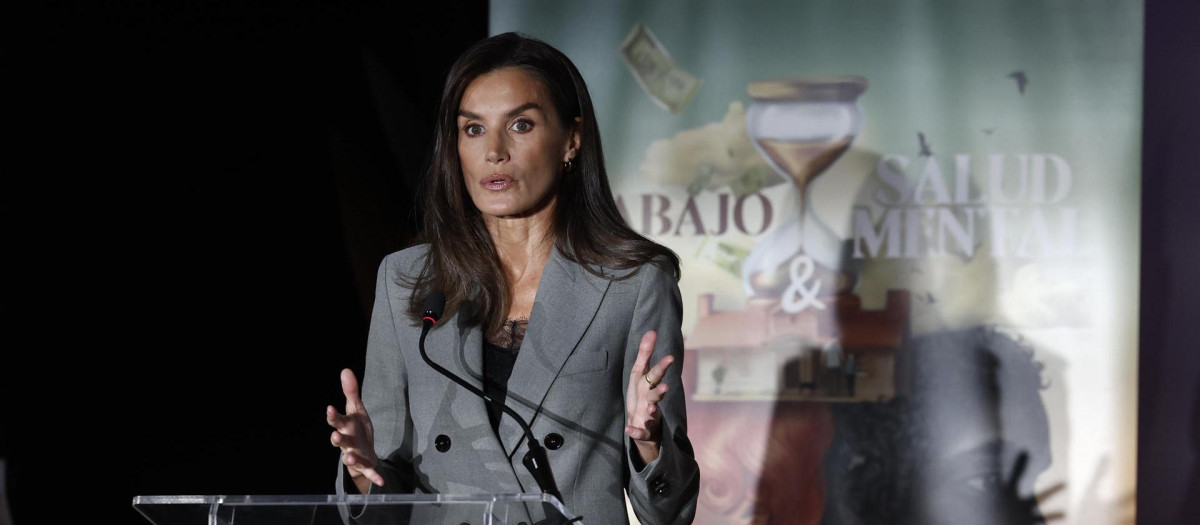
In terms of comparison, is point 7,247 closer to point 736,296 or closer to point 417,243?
point 417,243

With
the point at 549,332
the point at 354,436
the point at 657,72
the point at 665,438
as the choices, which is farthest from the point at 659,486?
the point at 657,72

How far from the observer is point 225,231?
10.1 ft

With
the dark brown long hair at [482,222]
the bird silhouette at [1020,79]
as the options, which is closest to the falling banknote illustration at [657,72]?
the bird silhouette at [1020,79]

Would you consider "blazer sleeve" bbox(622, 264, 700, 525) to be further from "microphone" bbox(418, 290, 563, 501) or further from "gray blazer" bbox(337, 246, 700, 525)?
"microphone" bbox(418, 290, 563, 501)

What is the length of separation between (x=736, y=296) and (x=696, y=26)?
3.13 feet

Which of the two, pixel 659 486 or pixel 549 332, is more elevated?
pixel 549 332

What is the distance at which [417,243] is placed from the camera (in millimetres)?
1969

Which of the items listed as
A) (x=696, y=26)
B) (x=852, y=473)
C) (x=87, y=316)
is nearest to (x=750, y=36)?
(x=696, y=26)

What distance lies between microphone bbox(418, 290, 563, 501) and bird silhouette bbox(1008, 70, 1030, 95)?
263 centimetres

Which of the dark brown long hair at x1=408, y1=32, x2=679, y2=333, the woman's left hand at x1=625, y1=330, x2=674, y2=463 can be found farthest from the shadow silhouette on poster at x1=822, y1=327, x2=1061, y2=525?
the woman's left hand at x1=625, y1=330, x2=674, y2=463

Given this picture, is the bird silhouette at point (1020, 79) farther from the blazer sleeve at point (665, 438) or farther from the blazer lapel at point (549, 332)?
the blazer lapel at point (549, 332)

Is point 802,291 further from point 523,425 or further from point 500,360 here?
point 523,425

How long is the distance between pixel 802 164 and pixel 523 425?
2294mm

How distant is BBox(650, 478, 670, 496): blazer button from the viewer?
1.62m
